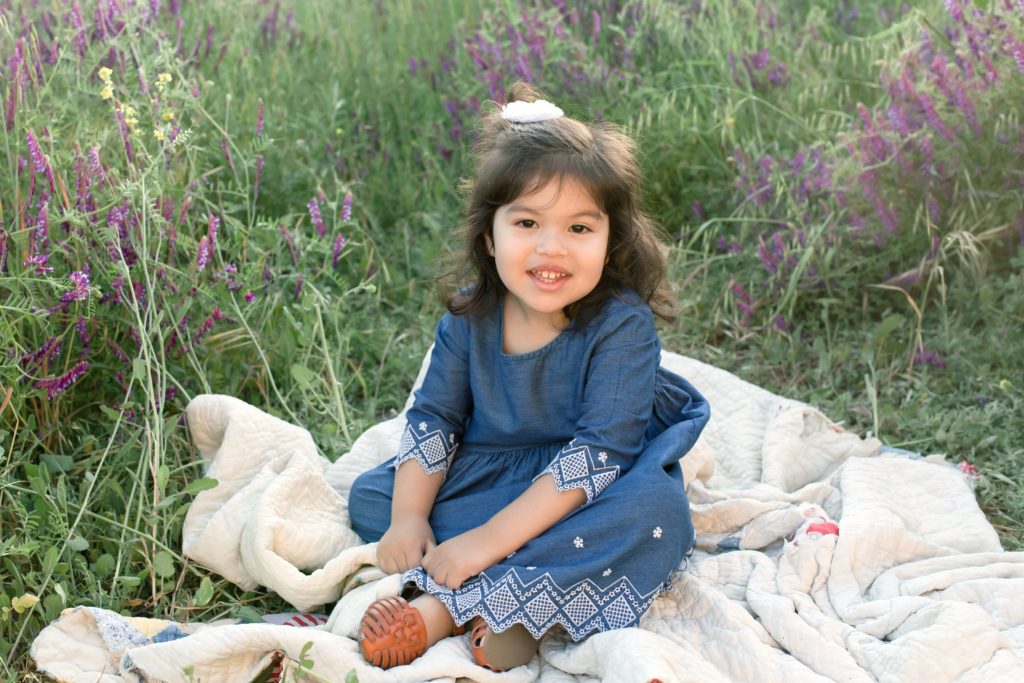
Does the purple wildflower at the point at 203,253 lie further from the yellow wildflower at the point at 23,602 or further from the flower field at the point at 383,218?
the yellow wildflower at the point at 23,602

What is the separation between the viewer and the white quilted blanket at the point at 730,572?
2135mm

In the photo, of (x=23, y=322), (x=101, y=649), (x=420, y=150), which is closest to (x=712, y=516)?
(x=101, y=649)

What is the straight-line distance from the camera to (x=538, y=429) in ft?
8.21

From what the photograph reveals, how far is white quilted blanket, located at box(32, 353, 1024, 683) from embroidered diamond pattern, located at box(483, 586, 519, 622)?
0.33 feet

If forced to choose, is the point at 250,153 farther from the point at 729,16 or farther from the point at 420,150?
the point at 729,16

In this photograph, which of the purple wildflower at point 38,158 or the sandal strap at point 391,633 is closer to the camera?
the sandal strap at point 391,633

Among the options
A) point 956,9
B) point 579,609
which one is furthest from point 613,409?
point 956,9

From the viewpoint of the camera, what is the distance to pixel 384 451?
2916mm

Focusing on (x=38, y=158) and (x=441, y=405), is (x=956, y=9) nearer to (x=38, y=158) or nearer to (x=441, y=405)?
(x=441, y=405)

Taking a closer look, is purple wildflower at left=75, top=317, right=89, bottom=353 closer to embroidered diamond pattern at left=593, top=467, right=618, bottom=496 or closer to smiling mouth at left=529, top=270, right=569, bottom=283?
smiling mouth at left=529, top=270, right=569, bottom=283

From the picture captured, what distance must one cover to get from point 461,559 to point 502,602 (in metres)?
0.12

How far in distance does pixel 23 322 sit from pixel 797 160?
2.21 m

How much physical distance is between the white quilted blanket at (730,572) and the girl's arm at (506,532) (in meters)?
0.12

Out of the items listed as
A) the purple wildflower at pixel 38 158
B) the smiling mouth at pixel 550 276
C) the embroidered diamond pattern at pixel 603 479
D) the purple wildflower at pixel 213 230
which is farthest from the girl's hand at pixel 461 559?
the purple wildflower at pixel 38 158
